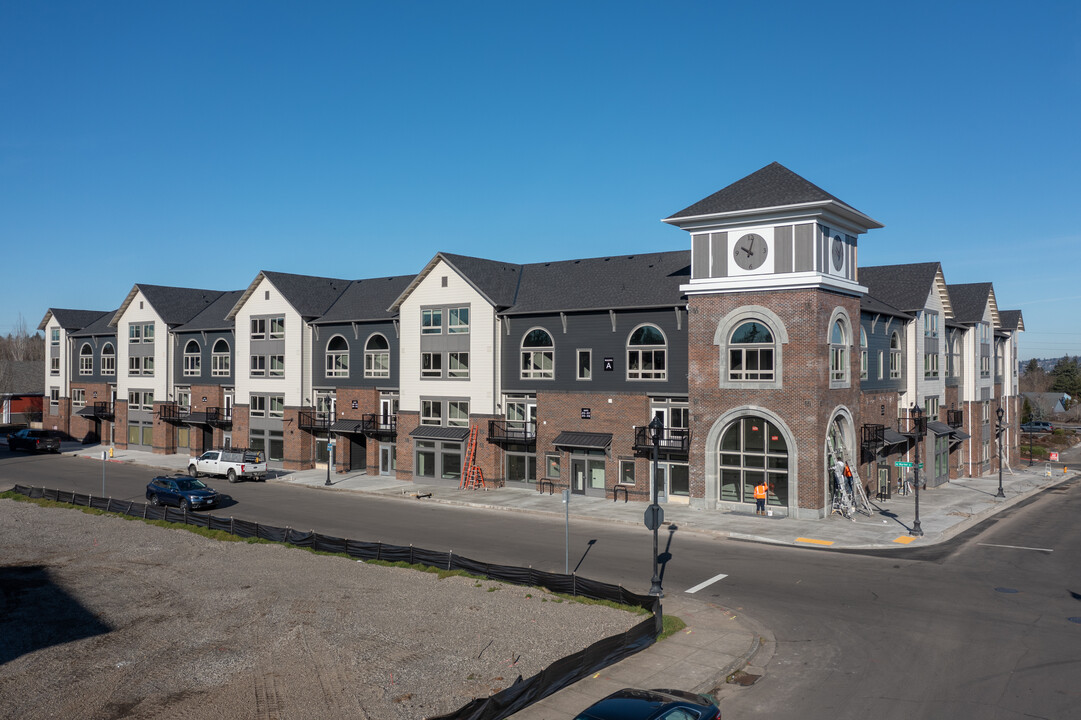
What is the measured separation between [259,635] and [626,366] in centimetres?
2313

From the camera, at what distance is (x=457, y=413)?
4322 centimetres

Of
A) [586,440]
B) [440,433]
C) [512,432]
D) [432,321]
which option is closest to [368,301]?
[432,321]

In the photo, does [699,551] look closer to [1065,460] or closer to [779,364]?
[779,364]

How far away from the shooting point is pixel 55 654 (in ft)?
54.5

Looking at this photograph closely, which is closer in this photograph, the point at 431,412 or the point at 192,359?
the point at 431,412

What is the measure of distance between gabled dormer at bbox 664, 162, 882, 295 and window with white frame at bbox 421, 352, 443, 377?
15.6 meters

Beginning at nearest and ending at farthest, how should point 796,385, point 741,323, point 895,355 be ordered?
point 796,385
point 741,323
point 895,355

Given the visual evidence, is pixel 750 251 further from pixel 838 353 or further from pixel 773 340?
pixel 838 353

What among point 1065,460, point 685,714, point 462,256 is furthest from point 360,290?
point 1065,460

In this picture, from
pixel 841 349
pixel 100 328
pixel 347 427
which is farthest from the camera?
pixel 100 328

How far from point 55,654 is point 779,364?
25638 mm

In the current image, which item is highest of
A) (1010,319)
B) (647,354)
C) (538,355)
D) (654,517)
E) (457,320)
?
(1010,319)

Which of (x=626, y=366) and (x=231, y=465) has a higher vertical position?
(x=626, y=366)

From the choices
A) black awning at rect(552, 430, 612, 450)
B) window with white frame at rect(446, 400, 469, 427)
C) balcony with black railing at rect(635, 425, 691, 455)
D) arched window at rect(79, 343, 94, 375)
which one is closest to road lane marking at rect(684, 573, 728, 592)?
balcony with black railing at rect(635, 425, 691, 455)
